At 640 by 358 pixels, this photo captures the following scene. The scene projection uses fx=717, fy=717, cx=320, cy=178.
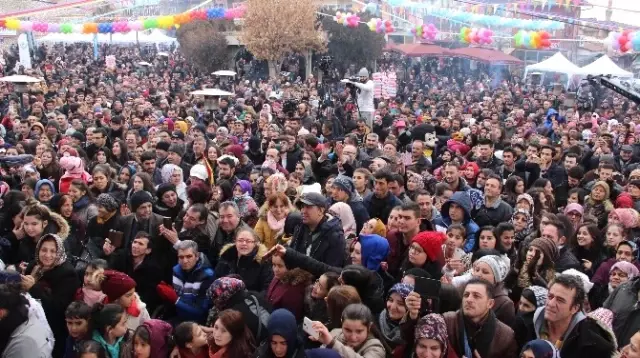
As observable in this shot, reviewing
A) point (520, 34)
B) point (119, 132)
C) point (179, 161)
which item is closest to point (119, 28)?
point (520, 34)

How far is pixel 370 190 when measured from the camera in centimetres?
648

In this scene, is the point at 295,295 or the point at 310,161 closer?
the point at 295,295

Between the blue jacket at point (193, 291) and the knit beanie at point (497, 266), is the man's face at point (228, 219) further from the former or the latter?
the knit beanie at point (497, 266)

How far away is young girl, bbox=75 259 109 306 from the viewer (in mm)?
4113

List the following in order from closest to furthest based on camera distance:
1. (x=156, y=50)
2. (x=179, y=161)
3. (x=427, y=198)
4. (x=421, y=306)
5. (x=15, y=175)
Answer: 1. (x=421, y=306)
2. (x=427, y=198)
3. (x=15, y=175)
4. (x=179, y=161)
5. (x=156, y=50)

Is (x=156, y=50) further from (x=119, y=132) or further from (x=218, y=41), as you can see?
(x=119, y=132)

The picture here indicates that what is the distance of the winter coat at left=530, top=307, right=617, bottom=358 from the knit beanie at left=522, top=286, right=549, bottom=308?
33 centimetres

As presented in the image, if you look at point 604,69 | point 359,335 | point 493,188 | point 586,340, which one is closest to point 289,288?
point 359,335

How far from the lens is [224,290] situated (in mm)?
3855

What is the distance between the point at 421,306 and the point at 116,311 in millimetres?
1593

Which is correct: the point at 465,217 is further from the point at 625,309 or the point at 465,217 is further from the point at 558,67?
the point at 558,67

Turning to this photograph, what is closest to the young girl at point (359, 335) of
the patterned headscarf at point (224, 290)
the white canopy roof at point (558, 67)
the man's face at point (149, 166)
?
the patterned headscarf at point (224, 290)

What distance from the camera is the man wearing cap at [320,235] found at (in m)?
4.67

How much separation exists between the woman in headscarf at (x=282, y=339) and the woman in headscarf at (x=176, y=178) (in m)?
3.49
